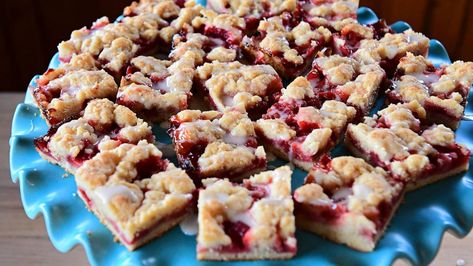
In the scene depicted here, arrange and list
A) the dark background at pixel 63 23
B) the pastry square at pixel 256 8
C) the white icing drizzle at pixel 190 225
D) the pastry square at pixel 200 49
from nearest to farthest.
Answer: the white icing drizzle at pixel 190 225 < the pastry square at pixel 200 49 < the pastry square at pixel 256 8 < the dark background at pixel 63 23

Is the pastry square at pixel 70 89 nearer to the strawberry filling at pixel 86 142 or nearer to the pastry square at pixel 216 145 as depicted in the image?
the strawberry filling at pixel 86 142

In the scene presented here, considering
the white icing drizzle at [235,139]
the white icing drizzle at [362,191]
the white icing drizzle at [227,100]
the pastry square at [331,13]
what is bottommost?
the white icing drizzle at [227,100]

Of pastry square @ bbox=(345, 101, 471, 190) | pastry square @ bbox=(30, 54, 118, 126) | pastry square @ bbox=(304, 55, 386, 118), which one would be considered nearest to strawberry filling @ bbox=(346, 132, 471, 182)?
pastry square @ bbox=(345, 101, 471, 190)

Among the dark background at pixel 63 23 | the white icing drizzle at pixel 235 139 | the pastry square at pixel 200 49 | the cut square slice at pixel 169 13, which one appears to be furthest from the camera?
the dark background at pixel 63 23

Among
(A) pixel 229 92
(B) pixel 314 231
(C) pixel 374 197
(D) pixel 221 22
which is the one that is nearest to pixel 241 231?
(B) pixel 314 231

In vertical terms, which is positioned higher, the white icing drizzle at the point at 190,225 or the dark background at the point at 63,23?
the white icing drizzle at the point at 190,225

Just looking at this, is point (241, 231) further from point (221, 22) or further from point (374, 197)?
point (221, 22)

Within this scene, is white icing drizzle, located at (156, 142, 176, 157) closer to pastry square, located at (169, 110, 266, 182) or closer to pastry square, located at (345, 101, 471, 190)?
pastry square, located at (169, 110, 266, 182)

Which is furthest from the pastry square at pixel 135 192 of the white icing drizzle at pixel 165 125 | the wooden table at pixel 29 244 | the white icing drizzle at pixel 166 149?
the wooden table at pixel 29 244

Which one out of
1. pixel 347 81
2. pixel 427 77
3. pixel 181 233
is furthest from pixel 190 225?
pixel 427 77
